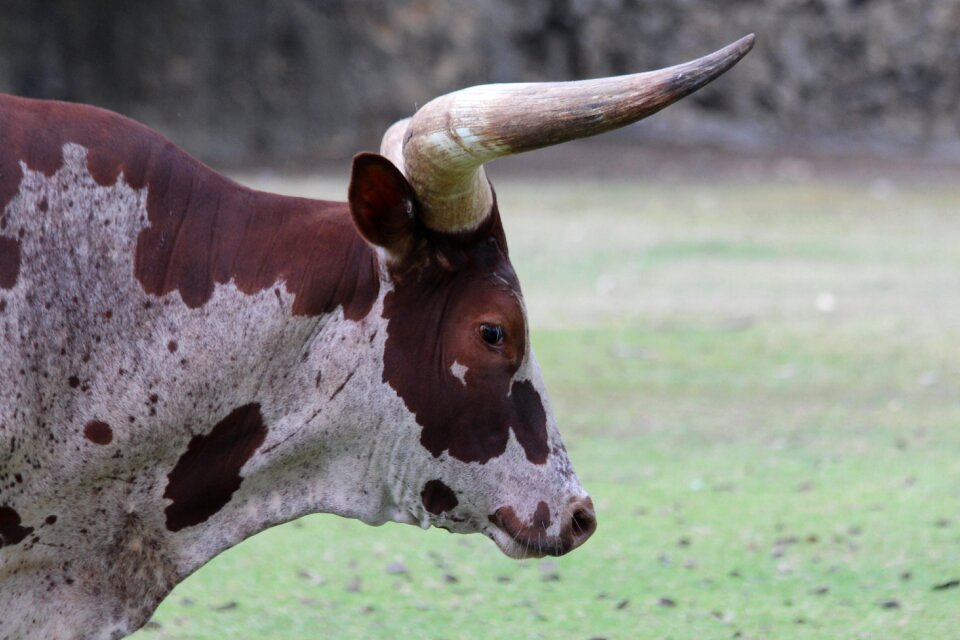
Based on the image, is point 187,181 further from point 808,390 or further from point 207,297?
point 808,390

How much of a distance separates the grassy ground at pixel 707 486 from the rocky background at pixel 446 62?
21.7 ft

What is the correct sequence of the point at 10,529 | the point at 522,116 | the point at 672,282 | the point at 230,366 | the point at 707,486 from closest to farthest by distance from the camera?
the point at 522,116
the point at 10,529
the point at 230,366
the point at 707,486
the point at 672,282

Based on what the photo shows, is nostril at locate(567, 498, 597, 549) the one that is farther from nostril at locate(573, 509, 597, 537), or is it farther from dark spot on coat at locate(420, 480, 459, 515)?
dark spot on coat at locate(420, 480, 459, 515)

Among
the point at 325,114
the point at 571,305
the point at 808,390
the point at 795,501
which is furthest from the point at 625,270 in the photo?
the point at 325,114

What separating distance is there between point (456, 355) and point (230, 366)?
0.43 meters

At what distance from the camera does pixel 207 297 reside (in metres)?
2.83

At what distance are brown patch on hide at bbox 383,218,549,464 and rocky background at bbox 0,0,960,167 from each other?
534 inches

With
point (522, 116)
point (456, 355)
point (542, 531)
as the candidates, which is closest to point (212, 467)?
point (456, 355)

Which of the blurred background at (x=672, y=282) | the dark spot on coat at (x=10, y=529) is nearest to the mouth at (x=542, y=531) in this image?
the dark spot on coat at (x=10, y=529)

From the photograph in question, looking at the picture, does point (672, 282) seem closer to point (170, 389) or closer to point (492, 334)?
point (492, 334)

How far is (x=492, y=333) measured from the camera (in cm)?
290

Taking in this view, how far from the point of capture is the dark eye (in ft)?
9.49

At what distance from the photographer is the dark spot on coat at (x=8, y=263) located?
267cm

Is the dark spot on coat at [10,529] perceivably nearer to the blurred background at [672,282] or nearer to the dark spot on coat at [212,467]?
the dark spot on coat at [212,467]
